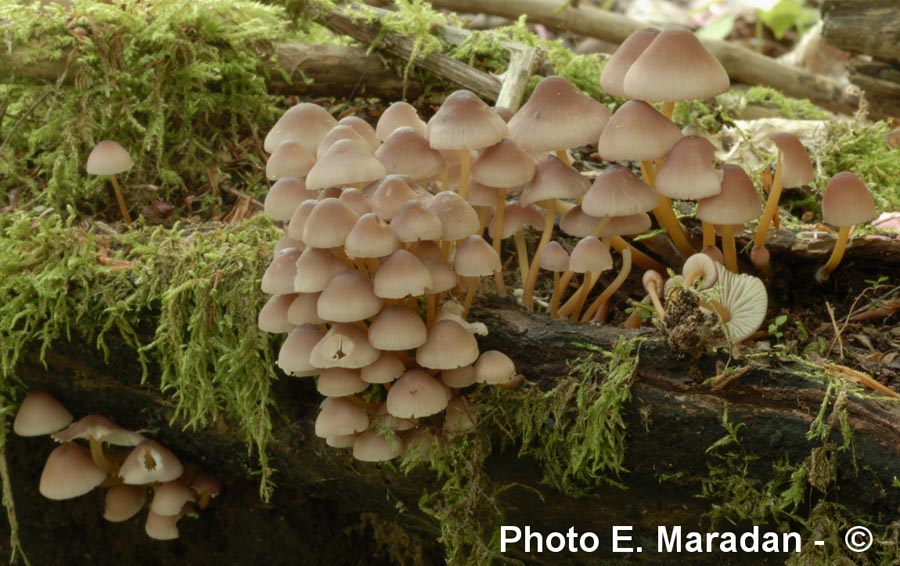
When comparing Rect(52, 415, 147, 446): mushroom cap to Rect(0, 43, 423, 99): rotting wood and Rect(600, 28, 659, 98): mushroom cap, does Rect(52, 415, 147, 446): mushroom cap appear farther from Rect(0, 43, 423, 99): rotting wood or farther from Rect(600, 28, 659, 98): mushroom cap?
Rect(600, 28, 659, 98): mushroom cap

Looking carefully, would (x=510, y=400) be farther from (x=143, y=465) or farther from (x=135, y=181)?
(x=135, y=181)

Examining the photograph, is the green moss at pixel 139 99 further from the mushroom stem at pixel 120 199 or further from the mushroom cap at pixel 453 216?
the mushroom cap at pixel 453 216

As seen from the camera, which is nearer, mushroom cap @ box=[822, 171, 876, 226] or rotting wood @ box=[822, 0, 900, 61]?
mushroom cap @ box=[822, 171, 876, 226]

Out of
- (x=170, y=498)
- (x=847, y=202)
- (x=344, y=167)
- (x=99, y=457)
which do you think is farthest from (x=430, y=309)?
(x=99, y=457)

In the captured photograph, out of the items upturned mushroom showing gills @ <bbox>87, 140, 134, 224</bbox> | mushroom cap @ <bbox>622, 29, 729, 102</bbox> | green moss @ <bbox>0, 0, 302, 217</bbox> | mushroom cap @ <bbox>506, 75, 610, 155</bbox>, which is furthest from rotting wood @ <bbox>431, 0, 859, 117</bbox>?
mushroom cap @ <bbox>622, 29, 729, 102</bbox>

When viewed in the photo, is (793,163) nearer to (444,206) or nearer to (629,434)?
(629,434)

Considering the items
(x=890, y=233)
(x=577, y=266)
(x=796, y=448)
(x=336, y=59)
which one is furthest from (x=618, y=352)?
(x=336, y=59)
